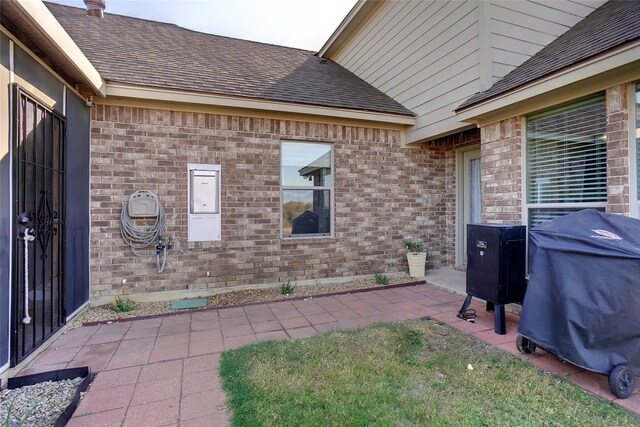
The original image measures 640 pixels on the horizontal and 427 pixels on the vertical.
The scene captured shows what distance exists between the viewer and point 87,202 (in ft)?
14.1

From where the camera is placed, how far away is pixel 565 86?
136 inches

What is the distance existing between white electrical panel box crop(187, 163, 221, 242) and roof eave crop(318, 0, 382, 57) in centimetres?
489

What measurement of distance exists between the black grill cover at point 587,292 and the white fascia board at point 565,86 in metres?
1.41

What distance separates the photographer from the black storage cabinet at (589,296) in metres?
2.30

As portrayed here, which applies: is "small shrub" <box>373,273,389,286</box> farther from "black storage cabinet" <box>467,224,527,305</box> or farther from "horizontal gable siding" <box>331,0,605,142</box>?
"horizontal gable siding" <box>331,0,605,142</box>

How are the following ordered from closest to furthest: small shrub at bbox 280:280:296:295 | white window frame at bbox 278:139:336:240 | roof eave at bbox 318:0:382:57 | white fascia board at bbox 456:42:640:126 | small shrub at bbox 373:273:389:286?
1. white fascia board at bbox 456:42:640:126
2. small shrub at bbox 280:280:296:295
3. white window frame at bbox 278:139:336:240
4. small shrub at bbox 373:273:389:286
5. roof eave at bbox 318:0:382:57

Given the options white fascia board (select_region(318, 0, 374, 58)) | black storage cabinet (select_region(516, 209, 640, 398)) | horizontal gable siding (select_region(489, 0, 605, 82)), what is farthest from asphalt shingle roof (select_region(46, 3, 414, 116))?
black storage cabinet (select_region(516, 209, 640, 398))

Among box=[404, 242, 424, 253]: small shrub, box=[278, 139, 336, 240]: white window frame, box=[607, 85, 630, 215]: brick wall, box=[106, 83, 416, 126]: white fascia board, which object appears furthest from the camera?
box=[404, 242, 424, 253]: small shrub

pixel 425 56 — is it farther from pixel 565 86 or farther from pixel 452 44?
pixel 565 86

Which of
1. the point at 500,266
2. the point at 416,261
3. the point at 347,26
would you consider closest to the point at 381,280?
the point at 416,261

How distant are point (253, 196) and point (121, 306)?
7.57 feet

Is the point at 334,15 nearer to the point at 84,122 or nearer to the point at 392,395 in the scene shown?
the point at 84,122

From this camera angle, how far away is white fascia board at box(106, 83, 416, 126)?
14.3ft

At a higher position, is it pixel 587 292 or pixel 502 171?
pixel 502 171
